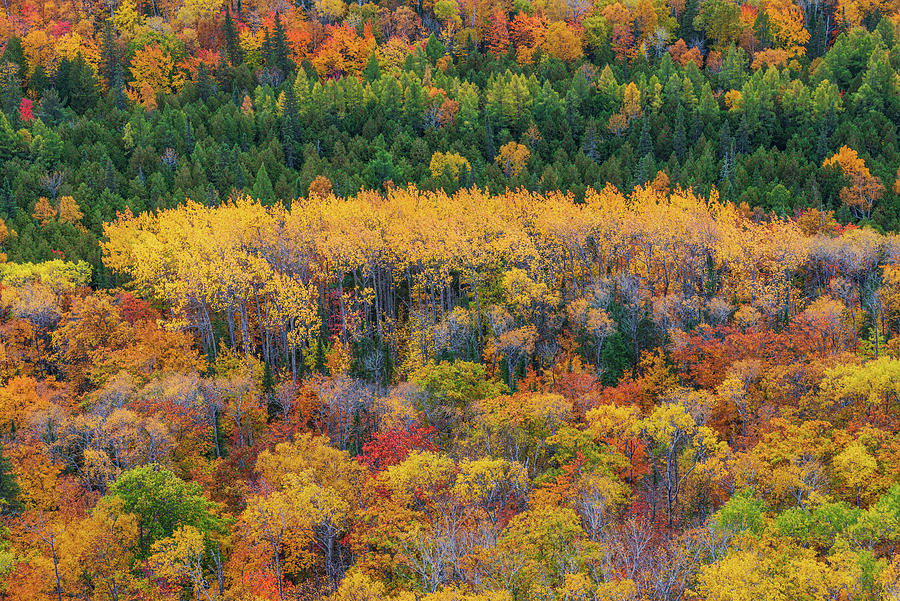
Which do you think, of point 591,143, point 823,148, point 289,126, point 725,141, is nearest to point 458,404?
point 591,143

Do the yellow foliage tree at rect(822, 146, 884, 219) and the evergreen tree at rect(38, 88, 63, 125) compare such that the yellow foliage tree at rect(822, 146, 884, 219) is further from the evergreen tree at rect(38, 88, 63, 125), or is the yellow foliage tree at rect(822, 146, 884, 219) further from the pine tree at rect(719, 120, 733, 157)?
the evergreen tree at rect(38, 88, 63, 125)

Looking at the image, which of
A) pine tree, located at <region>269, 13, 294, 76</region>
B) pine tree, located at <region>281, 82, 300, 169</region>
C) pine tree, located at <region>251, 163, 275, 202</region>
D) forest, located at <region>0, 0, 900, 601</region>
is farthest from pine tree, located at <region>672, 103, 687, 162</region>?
pine tree, located at <region>269, 13, 294, 76</region>

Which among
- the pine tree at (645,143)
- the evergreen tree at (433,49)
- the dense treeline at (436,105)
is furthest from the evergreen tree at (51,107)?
the pine tree at (645,143)

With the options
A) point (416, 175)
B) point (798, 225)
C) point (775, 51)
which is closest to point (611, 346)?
point (798, 225)

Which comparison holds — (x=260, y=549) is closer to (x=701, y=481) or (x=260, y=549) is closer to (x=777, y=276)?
(x=701, y=481)

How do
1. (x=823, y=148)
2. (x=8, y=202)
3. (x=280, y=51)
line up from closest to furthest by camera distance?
1. (x=8, y=202)
2. (x=823, y=148)
3. (x=280, y=51)

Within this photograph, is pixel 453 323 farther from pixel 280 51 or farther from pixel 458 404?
pixel 280 51

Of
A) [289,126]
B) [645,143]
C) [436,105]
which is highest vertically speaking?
[436,105]
